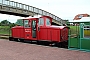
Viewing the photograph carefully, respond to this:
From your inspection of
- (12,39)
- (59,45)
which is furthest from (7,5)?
(59,45)

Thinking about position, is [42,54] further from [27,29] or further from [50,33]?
[27,29]

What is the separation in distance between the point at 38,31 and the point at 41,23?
72 centimetres

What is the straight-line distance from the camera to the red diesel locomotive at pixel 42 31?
14242mm

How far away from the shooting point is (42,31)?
1496 centimetres

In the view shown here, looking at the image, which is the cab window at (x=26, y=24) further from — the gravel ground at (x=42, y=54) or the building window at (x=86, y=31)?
the building window at (x=86, y=31)

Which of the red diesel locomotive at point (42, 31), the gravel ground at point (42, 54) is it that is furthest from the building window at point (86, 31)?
A: the red diesel locomotive at point (42, 31)

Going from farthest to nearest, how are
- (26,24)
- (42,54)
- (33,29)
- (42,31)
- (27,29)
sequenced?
1. (26,24)
2. (27,29)
3. (33,29)
4. (42,31)
5. (42,54)

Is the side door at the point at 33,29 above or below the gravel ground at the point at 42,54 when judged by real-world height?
above

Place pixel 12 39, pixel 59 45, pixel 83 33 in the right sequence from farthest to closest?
pixel 12 39
pixel 59 45
pixel 83 33

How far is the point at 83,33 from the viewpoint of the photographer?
12312 mm

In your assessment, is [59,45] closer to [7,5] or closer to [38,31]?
[38,31]

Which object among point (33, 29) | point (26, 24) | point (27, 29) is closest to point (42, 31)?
point (33, 29)

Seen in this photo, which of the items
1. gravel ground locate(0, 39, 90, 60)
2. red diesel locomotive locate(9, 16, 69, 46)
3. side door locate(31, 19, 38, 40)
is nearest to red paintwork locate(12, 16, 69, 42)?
red diesel locomotive locate(9, 16, 69, 46)

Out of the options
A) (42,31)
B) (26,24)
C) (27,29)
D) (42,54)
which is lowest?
(42,54)
